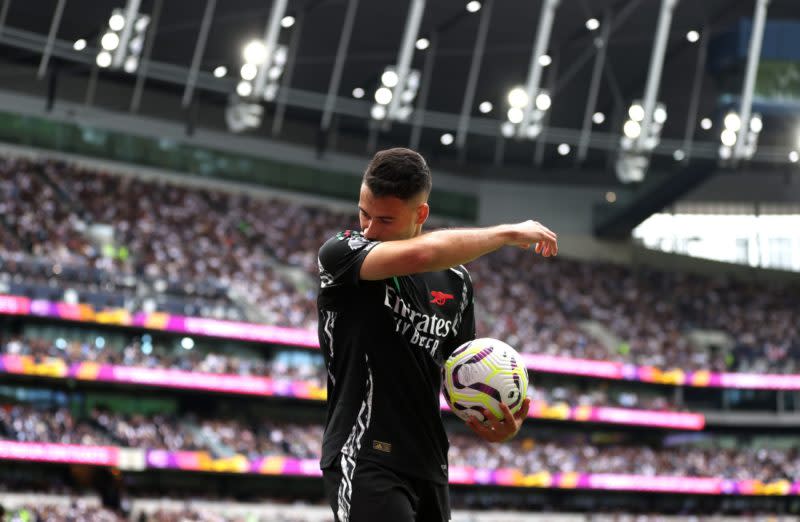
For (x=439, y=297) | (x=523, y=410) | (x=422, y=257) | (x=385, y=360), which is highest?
(x=422, y=257)

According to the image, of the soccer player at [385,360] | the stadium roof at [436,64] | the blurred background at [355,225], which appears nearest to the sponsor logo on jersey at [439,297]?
the soccer player at [385,360]

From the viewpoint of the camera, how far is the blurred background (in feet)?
111

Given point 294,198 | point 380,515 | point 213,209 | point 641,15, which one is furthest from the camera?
point 294,198

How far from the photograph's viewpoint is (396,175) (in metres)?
4.01

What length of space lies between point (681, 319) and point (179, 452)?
966 inches

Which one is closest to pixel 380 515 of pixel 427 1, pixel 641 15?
pixel 427 1

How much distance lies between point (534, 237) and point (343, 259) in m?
0.69

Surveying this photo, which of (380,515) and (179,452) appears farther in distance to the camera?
(179,452)

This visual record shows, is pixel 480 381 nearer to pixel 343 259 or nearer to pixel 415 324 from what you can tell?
pixel 415 324

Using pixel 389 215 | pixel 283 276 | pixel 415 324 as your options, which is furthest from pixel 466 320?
pixel 283 276

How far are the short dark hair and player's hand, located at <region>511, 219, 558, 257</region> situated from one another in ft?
1.34

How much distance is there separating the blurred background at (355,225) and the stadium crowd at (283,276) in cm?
14

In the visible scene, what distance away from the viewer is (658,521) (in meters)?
41.5

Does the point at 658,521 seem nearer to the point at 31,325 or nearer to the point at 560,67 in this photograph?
the point at 560,67
